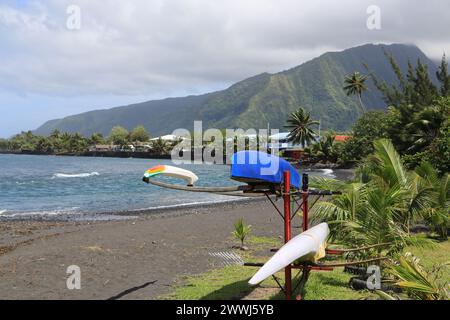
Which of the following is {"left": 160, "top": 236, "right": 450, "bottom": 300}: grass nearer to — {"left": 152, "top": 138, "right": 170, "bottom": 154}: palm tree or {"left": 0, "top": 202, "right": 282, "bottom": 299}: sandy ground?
{"left": 0, "top": 202, "right": 282, "bottom": 299}: sandy ground

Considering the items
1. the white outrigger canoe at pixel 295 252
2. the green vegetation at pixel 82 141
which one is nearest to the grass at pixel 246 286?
the white outrigger canoe at pixel 295 252

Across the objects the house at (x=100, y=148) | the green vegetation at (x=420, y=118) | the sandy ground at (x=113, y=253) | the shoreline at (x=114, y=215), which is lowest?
the shoreline at (x=114, y=215)

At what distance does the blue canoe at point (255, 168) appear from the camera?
7.30 metres

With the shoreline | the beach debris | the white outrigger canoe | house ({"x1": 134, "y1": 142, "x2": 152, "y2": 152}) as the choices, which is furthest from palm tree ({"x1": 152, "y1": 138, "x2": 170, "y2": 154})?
the white outrigger canoe

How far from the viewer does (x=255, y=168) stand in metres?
7.28

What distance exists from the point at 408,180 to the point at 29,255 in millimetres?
11397

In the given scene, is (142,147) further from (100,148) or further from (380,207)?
(380,207)

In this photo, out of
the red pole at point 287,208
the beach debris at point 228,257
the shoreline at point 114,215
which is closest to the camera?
the red pole at point 287,208

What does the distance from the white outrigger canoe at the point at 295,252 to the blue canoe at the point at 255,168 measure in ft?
3.54

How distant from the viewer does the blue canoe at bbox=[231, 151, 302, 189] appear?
7.30 metres

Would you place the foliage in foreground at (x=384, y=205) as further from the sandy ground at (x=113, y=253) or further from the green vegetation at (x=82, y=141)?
the green vegetation at (x=82, y=141)

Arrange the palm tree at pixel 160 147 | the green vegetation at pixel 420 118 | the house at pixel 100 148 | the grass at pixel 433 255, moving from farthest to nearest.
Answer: the house at pixel 100 148
the palm tree at pixel 160 147
the green vegetation at pixel 420 118
the grass at pixel 433 255

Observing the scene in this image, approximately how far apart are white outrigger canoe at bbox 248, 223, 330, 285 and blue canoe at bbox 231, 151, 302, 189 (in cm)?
108
